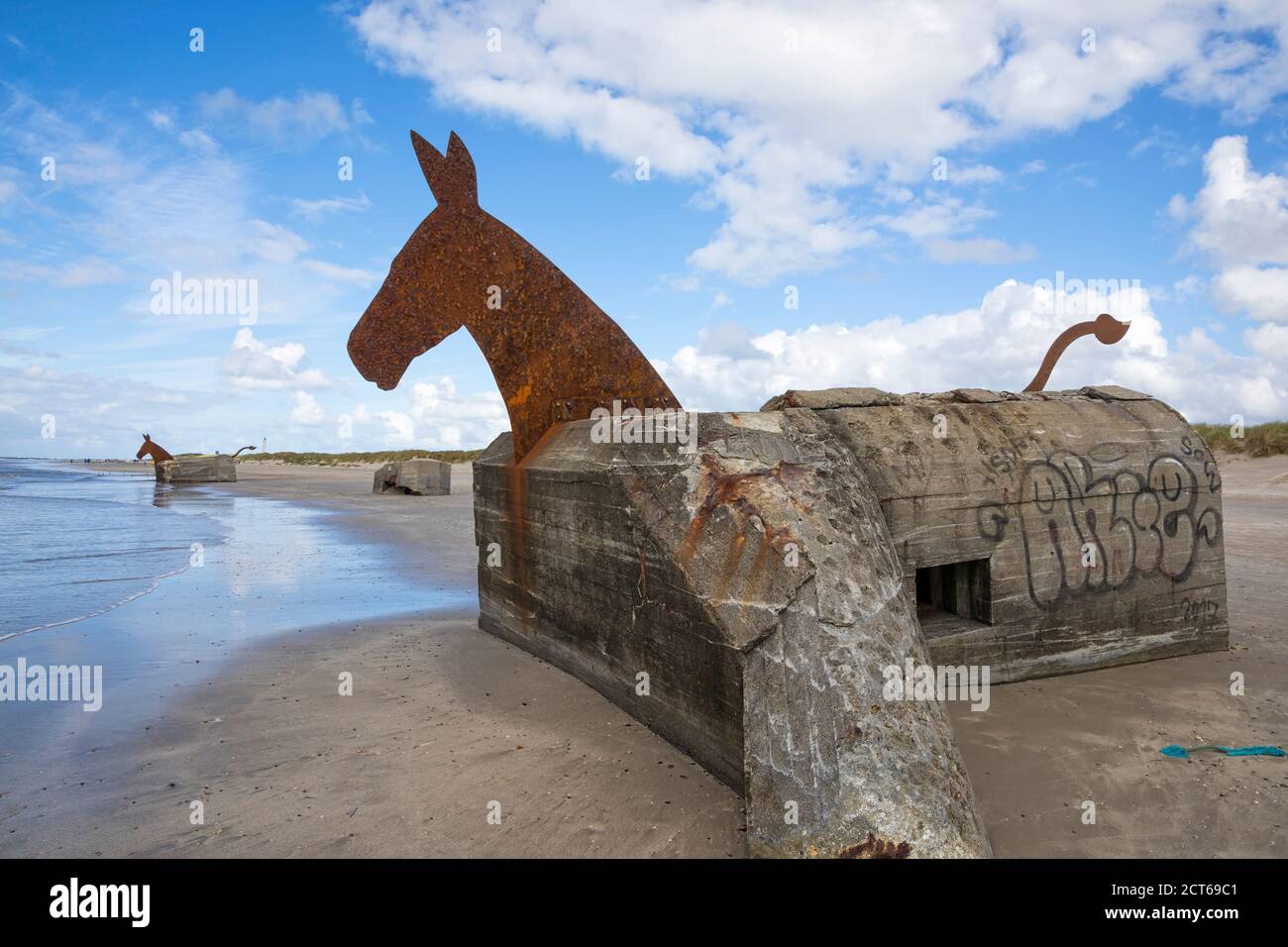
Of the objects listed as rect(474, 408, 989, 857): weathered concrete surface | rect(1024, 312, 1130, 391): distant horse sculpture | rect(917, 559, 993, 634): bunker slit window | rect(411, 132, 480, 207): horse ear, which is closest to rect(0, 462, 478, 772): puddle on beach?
rect(474, 408, 989, 857): weathered concrete surface

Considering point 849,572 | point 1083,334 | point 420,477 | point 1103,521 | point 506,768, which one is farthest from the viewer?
point 420,477

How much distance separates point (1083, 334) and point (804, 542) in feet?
15.5

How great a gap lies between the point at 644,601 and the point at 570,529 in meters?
1.01

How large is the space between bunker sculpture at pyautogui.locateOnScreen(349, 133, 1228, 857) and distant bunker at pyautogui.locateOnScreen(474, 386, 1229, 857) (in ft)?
0.04

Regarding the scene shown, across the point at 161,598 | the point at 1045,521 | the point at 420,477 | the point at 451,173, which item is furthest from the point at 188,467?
the point at 1045,521

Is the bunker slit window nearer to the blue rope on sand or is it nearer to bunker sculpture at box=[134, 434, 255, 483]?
the blue rope on sand

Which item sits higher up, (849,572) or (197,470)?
(197,470)

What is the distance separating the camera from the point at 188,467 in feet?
112

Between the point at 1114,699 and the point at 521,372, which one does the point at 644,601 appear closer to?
the point at 521,372

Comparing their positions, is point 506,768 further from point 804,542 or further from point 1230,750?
point 1230,750

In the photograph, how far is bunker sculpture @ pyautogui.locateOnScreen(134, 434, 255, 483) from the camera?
34.1m

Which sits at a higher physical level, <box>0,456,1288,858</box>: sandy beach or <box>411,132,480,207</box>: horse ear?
<box>411,132,480,207</box>: horse ear

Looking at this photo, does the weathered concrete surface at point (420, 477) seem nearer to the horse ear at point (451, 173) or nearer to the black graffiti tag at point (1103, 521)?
the horse ear at point (451, 173)

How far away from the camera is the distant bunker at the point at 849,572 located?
281 centimetres
